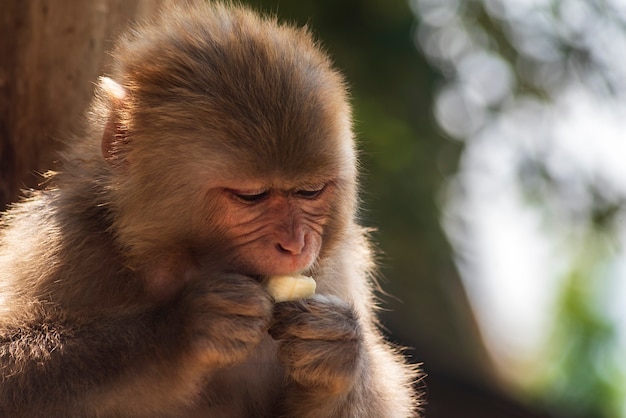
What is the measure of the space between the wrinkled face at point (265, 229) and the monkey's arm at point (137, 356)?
5.3 inches

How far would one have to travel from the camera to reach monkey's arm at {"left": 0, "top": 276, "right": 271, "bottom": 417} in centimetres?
338

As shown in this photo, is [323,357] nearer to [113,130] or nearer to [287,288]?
[287,288]

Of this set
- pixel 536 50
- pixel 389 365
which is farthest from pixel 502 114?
pixel 389 365

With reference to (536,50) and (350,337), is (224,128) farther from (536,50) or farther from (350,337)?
(536,50)

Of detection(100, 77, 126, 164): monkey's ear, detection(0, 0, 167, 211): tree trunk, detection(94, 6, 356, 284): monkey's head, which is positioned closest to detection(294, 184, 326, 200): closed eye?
detection(94, 6, 356, 284): monkey's head

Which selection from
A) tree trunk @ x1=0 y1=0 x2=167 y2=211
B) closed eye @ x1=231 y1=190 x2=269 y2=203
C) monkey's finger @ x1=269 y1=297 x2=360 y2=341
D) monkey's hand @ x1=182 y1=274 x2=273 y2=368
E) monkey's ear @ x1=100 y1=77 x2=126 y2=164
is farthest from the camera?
tree trunk @ x1=0 y1=0 x2=167 y2=211

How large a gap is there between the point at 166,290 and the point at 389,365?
1.31m

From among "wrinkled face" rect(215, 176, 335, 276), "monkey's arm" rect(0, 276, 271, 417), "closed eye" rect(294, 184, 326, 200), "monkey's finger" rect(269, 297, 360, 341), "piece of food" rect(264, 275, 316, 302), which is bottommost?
"monkey's arm" rect(0, 276, 271, 417)

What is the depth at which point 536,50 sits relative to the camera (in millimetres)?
8375

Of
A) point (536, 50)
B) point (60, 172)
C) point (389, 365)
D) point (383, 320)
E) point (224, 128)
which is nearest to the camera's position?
point (224, 128)

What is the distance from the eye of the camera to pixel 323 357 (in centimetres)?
356

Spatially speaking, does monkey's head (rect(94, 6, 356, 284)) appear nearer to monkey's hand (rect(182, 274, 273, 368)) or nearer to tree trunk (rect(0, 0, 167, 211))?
monkey's hand (rect(182, 274, 273, 368))

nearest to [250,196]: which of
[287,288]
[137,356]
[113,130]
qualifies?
[287,288]

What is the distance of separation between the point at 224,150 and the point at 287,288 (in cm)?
55
